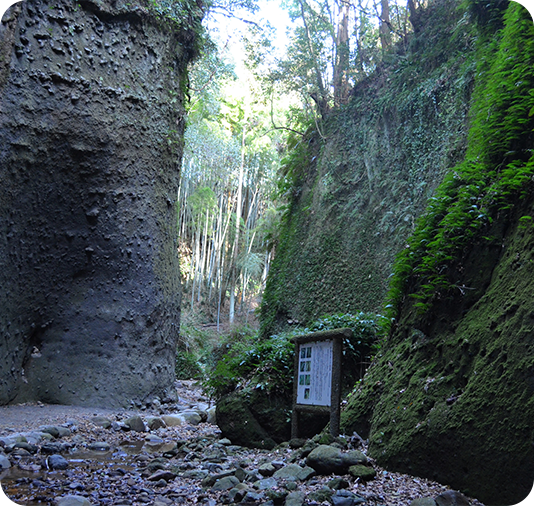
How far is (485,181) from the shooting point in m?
3.78

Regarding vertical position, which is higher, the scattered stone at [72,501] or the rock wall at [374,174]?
the rock wall at [374,174]

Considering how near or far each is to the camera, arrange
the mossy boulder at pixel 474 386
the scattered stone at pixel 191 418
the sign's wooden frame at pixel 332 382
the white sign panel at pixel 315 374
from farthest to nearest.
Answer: the scattered stone at pixel 191 418
the white sign panel at pixel 315 374
the sign's wooden frame at pixel 332 382
the mossy boulder at pixel 474 386

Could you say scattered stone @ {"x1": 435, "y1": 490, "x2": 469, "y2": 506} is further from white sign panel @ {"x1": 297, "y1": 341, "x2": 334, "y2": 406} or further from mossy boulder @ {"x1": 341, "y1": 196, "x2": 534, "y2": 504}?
white sign panel @ {"x1": 297, "y1": 341, "x2": 334, "y2": 406}

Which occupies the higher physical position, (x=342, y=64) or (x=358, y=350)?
(x=342, y=64)

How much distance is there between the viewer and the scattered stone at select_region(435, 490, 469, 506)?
2.52 m

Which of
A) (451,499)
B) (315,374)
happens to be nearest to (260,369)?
(315,374)

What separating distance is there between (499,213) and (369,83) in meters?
6.78

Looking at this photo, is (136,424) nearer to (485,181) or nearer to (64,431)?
(64,431)

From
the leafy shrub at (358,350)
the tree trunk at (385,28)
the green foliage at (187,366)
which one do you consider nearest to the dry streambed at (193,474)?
the leafy shrub at (358,350)

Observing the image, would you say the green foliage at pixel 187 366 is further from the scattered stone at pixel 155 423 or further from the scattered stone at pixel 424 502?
the scattered stone at pixel 424 502

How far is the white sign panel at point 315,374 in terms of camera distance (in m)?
4.26

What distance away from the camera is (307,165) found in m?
10.8

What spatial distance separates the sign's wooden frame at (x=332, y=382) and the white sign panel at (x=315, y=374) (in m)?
0.04

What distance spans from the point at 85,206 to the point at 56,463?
4.48m
